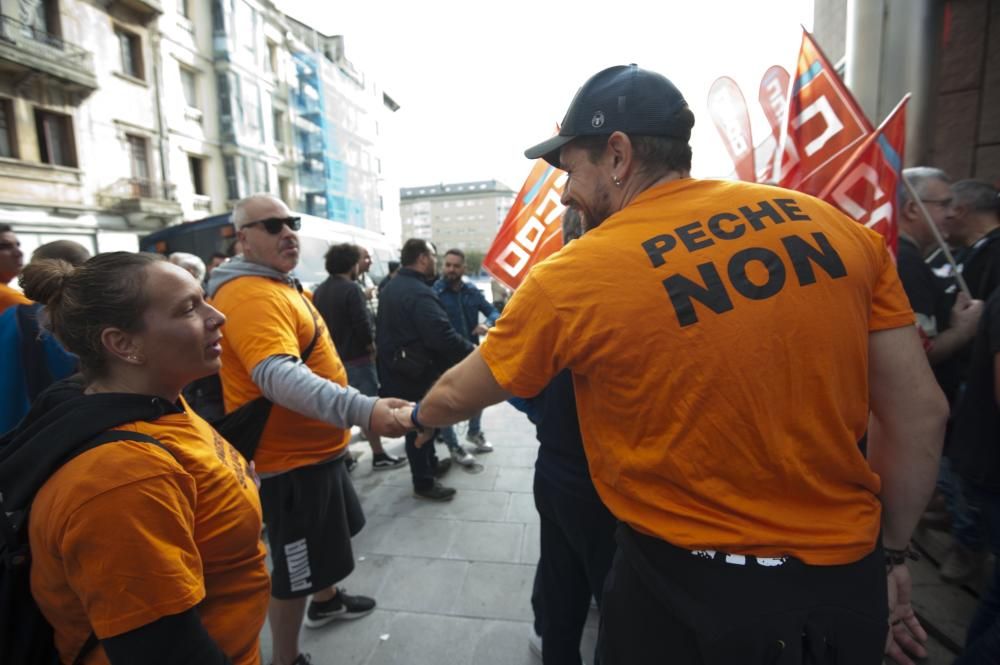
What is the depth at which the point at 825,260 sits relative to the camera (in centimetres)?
117

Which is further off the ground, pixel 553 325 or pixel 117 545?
pixel 553 325

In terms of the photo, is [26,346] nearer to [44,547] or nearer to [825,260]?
[44,547]

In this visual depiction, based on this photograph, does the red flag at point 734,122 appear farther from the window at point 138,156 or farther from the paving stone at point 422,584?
the window at point 138,156

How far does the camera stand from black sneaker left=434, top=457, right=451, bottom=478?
4.83m

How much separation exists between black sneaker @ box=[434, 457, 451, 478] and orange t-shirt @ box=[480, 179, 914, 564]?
3781 millimetres

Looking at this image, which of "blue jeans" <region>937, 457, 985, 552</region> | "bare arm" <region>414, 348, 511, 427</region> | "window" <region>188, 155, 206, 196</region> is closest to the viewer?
"bare arm" <region>414, 348, 511, 427</region>

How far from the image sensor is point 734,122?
5.33 meters

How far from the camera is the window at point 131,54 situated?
63.2 ft

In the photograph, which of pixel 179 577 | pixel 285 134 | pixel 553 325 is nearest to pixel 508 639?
pixel 179 577

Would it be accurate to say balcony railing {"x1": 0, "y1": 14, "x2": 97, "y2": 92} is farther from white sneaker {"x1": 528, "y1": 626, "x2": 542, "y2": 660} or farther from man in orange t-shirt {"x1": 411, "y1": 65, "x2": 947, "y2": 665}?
man in orange t-shirt {"x1": 411, "y1": 65, "x2": 947, "y2": 665}

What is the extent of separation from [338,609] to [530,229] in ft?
8.56

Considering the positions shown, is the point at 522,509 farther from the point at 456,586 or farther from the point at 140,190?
the point at 140,190

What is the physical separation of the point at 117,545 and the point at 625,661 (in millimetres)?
1166

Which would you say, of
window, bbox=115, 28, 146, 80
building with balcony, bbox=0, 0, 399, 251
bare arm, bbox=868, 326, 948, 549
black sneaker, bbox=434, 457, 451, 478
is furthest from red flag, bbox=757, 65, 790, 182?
window, bbox=115, 28, 146, 80
